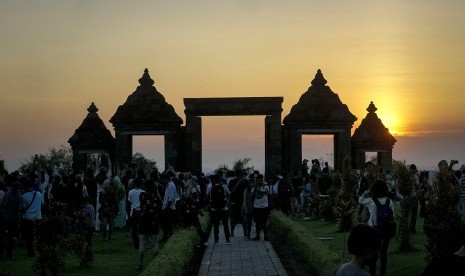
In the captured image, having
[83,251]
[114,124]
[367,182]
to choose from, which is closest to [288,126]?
[114,124]

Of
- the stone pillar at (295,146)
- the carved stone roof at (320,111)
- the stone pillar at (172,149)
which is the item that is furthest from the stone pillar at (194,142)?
the stone pillar at (295,146)

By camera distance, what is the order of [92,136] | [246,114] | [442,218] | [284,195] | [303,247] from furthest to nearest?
1. [92,136]
2. [246,114]
3. [284,195]
4. [303,247]
5. [442,218]

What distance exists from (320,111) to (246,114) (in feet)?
11.2

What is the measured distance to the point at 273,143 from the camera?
41.3 metres

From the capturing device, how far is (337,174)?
32.3 metres

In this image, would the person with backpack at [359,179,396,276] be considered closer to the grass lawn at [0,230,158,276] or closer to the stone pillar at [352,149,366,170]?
the grass lawn at [0,230,158,276]

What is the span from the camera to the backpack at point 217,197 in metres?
23.6

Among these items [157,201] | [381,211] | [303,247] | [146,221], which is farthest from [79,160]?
[381,211]

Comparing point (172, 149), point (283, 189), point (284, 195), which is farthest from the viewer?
point (172, 149)

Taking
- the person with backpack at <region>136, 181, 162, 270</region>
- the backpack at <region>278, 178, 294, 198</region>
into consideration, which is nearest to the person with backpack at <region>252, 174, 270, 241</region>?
the person with backpack at <region>136, 181, 162, 270</region>

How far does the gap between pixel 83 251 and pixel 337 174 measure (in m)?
15.2

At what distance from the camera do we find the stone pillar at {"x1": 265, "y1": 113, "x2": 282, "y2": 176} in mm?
41312

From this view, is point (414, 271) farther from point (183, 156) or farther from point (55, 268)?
point (183, 156)

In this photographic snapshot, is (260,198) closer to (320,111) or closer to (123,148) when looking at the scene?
(320,111)
